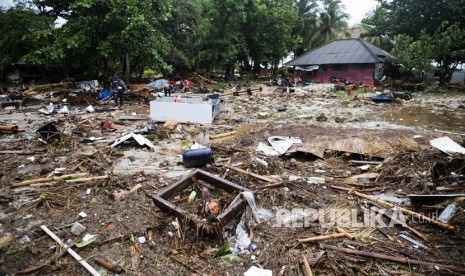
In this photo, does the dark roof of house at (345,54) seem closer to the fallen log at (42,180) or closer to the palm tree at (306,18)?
the palm tree at (306,18)

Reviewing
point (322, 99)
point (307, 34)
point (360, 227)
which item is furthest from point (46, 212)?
point (307, 34)

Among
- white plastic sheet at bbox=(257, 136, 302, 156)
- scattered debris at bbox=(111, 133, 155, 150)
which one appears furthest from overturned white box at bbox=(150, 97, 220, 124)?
white plastic sheet at bbox=(257, 136, 302, 156)

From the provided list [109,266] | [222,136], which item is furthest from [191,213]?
[222,136]

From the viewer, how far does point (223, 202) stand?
4.09 m

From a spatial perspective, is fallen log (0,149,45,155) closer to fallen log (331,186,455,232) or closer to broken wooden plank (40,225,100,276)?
broken wooden plank (40,225,100,276)

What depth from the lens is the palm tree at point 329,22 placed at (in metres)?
33.6

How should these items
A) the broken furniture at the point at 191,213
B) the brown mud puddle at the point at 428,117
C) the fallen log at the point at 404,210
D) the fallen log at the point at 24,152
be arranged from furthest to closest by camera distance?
the brown mud puddle at the point at 428,117, the fallen log at the point at 24,152, the fallen log at the point at 404,210, the broken furniture at the point at 191,213

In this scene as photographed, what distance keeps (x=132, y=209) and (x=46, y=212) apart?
4.15 ft

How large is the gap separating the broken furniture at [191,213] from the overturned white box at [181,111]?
549 cm

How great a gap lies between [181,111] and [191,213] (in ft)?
21.0

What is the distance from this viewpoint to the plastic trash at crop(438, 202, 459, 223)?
155 inches

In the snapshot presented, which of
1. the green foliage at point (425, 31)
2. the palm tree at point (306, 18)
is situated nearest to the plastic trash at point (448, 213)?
the green foliage at point (425, 31)

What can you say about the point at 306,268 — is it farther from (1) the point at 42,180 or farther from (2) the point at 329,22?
(2) the point at 329,22

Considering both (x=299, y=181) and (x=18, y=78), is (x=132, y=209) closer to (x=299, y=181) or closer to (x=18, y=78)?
(x=299, y=181)
